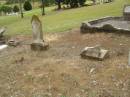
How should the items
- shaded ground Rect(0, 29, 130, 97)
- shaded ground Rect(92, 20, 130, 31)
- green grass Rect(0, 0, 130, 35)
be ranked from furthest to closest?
green grass Rect(0, 0, 130, 35)
shaded ground Rect(92, 20, 130, 31)
shaded ground Rect(0, 29, 130, 97)

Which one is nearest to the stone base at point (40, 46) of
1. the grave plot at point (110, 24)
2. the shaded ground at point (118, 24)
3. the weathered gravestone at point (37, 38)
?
the weathered gravestone at point (37, 38)

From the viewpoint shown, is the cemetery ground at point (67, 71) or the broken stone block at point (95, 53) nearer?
the cemetery ground at point (67, 71)

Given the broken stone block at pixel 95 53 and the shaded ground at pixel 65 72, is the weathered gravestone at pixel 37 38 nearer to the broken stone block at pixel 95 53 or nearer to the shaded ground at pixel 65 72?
the shaded ground at pixel 65 72

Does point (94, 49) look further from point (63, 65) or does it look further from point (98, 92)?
point (98, 92)

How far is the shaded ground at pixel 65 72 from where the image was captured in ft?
29.8

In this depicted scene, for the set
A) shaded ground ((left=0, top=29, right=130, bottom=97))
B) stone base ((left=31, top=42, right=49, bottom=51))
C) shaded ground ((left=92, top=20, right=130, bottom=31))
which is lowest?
shaded ground ((left=0, top=29, right=130, bottom=97))

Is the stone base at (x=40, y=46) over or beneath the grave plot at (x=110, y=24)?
beneath

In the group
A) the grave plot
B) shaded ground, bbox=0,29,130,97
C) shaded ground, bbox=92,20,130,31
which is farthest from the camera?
shaded ground, bbox=92,20,130,31

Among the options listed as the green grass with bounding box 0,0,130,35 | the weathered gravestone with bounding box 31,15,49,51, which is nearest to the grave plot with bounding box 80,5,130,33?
the green grass with bounding box 0,0,130,35

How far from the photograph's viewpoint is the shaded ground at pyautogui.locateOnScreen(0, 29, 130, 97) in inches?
358

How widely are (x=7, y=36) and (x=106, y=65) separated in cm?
964

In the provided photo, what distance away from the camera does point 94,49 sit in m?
11.5

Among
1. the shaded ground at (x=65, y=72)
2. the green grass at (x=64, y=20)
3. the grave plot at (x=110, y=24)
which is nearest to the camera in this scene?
the shaded ground at (x=65, y=72)

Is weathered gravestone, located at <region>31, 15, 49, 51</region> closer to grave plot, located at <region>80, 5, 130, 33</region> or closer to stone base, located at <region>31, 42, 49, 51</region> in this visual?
stone base, located at <region>31, 42, 49, 51</region>
